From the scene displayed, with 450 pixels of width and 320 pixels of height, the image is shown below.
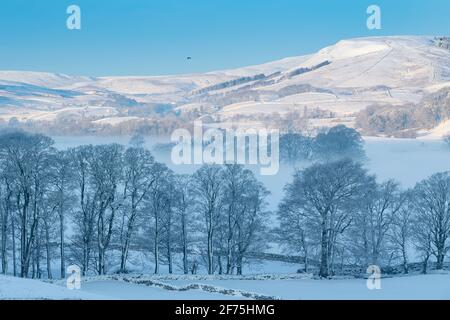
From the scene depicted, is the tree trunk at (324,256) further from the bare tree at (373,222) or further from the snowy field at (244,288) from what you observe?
the bare tree at (373,222)

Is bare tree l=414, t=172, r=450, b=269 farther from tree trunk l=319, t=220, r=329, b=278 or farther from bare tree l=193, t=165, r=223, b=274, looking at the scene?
bare tree l=193, t=165, r=223, b=274

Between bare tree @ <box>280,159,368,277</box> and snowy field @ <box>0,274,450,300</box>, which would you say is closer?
snowy field @ <box>0,274,450,300</box>

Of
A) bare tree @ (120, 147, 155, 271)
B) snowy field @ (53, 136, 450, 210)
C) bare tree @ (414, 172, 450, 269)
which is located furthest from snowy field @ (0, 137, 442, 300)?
snowy field @ (53, 136, 450, 210)

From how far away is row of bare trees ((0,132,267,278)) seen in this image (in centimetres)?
3356

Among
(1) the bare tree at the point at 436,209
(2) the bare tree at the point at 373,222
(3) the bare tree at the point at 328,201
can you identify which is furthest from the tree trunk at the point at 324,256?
(1) the bare tree at the point at 436,209

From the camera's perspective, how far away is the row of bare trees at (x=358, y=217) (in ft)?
113

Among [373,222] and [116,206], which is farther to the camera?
[373,222]

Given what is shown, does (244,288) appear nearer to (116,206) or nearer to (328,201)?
(328,201)

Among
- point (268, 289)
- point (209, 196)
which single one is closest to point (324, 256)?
point (268, 289)

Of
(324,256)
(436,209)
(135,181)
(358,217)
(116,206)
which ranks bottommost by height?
(324,256)

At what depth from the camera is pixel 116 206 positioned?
3472 cm

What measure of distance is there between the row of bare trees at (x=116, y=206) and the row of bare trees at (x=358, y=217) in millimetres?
3360

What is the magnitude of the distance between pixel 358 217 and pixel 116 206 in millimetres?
14775

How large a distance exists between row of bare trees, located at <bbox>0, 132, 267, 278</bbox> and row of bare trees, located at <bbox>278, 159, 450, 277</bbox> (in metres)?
3.36
